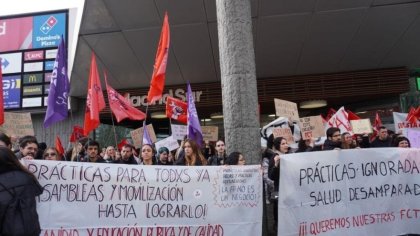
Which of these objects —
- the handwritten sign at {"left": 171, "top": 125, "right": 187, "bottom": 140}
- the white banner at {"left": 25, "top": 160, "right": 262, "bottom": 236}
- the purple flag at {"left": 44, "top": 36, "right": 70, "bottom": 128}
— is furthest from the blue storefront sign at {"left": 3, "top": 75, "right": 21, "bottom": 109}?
the white banner at {"left": 25, "top": 160, "right": 262, "bottom": 236}

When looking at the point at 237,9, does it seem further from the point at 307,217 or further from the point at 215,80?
the point at 215,80

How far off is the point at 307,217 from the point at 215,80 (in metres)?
8.60

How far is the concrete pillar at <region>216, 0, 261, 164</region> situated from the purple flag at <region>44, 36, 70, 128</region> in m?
2.21

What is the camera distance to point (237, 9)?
5.20 meters

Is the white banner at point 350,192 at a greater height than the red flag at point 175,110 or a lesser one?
lesser

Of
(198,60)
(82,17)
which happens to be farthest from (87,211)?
(198,60)

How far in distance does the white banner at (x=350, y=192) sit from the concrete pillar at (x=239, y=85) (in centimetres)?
44

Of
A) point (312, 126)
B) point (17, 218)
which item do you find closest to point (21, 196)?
point (17, 218)

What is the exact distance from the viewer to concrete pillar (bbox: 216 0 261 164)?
16.4 feet

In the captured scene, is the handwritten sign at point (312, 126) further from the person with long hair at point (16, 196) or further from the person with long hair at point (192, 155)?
the person with long hair at point (16, 196)

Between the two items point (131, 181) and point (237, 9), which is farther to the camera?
point (237, 9)

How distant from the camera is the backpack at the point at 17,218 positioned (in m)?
3.08

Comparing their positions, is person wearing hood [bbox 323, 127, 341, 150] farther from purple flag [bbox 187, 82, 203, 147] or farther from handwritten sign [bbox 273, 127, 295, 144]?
purple flag [bbox 187, 82, 203, 147]

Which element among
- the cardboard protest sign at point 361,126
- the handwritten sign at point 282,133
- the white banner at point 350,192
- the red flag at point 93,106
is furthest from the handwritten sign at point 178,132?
the white banner at point 350,192
